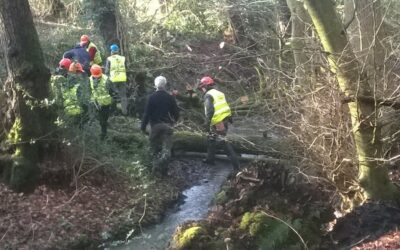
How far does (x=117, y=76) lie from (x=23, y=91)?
433cm

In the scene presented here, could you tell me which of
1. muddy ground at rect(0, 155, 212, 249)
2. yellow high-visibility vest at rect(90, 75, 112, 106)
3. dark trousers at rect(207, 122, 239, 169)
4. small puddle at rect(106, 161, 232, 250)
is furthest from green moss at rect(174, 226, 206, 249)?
yellow high-visibility vest at rect(90, 75, 112, 106)

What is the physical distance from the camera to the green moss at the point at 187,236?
24.6 ft

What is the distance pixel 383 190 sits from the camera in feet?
27.5

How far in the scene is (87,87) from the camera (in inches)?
472

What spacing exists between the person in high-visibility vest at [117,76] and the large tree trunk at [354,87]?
723cm

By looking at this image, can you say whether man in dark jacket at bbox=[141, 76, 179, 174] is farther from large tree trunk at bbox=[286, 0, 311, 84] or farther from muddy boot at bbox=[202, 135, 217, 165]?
large tree trunk at bbox=[286, 0, 311, 84]

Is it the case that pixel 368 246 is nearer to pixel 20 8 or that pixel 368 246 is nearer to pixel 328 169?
pixel 328 169

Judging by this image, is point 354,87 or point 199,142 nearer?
point 354,87

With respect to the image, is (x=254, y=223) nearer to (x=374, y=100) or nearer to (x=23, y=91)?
(x=374, y=100)

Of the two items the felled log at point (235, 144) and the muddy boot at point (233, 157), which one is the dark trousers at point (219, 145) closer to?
the muddy boot at point (233, 157)

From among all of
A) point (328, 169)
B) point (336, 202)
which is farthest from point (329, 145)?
point (336, 202)

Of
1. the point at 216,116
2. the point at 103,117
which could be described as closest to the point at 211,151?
the point at 216,116

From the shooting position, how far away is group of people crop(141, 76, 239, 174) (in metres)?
11.9

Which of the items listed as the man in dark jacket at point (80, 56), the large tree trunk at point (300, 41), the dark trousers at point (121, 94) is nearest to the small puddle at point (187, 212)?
the large tree trunk at point (300, 41)
